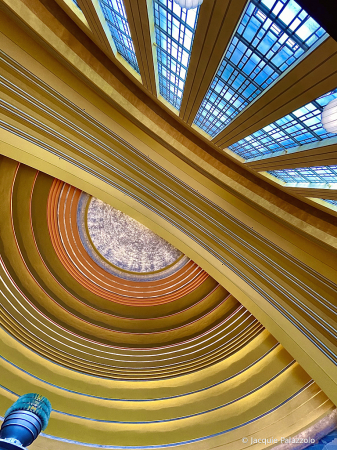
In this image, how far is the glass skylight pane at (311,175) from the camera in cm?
570

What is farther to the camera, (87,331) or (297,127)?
(87,331)

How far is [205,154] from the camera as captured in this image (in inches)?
357

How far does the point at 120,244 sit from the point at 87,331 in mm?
3131

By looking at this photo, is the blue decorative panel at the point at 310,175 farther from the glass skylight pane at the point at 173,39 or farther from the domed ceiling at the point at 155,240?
the glass skylight pane at the point at 173,39

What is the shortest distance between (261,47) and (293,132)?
1.94 m

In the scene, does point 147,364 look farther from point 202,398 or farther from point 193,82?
point 193,82

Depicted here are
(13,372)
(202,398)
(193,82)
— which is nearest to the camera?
(193,82)

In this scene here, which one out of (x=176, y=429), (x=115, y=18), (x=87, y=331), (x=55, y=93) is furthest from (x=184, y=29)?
(x=176, y=429)

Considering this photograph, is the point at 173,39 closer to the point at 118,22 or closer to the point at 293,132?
the point at 118,22

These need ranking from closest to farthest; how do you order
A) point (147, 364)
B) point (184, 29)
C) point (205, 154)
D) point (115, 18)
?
point (184, 29) < point (115, 18) < point (147, 364) < point (205, 154)

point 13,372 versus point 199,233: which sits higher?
point 199,233

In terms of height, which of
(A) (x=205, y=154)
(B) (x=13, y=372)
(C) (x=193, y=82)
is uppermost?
(A) (x=205, y=154)

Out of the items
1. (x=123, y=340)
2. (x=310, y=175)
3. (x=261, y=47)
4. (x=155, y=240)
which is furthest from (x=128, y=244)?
(x=261, y=47)

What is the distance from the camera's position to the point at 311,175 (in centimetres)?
636
